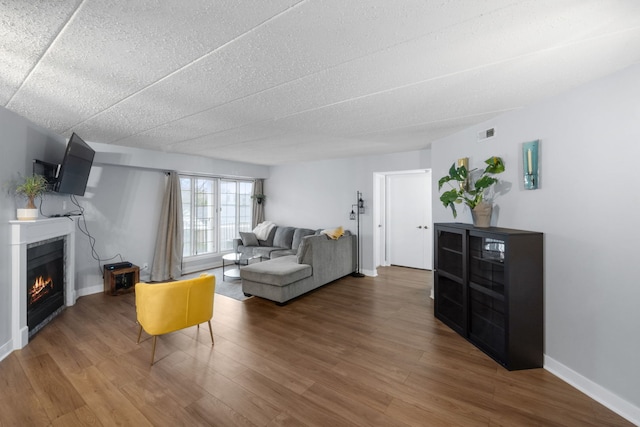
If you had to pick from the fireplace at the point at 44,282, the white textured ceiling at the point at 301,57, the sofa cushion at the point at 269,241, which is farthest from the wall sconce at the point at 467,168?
the fireplace at the point at 44,282

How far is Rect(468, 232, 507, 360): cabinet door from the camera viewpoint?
7.86 ft

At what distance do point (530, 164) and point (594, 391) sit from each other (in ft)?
5.99

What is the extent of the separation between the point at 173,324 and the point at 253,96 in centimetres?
219

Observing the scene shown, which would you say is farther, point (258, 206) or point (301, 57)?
point (258, 206)

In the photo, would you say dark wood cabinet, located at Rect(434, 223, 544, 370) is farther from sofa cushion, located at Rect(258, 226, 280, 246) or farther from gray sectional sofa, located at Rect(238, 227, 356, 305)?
sofa cushion, located at Rect(258, 226, 280, 246)

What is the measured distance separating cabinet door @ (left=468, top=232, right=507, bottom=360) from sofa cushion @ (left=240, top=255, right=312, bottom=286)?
2198 mm

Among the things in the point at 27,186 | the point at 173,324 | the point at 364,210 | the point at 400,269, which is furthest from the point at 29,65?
the point at 400,269

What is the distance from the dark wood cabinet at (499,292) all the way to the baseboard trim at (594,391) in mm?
107

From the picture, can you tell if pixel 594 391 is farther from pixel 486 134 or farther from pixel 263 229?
pixel 263 229

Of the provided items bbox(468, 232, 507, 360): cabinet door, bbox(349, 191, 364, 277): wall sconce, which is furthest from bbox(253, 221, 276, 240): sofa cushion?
bbox(468, 232, 507, 360): cabinet door

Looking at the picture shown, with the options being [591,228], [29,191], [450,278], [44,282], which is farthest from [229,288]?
[591,228]

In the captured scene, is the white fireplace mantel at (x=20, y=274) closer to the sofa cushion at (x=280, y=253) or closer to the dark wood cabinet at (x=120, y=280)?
the dark wood cabinet at (x=120, y=280)

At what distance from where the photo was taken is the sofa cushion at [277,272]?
368 cm

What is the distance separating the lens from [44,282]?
3164 mm
